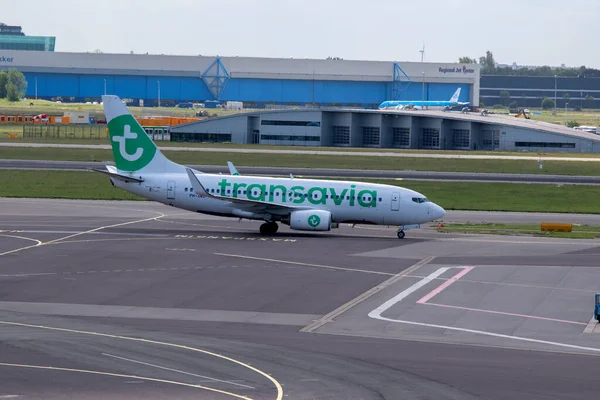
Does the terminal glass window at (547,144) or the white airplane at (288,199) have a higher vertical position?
the terminal glass window at (547,144)

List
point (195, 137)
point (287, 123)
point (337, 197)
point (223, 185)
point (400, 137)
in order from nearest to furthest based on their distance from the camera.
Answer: point (337, 197), point (223, 185), point (195, 137), point (287, 123), point (400, 137)

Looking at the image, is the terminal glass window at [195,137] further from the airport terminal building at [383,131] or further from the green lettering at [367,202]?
the green lettering at [367,202]

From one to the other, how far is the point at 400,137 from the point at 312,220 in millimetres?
103914

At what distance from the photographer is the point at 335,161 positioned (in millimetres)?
122062

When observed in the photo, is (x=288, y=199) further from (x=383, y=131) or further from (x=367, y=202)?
(x=383, y=131)

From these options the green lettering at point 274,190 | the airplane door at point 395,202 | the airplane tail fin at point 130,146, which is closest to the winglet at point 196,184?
the airplane tail fin at point 130,146

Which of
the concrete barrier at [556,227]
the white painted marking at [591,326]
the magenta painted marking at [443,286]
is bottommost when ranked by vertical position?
the white painted marking at [591,326]

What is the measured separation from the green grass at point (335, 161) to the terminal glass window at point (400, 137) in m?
30.5

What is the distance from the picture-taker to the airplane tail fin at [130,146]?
65.1m

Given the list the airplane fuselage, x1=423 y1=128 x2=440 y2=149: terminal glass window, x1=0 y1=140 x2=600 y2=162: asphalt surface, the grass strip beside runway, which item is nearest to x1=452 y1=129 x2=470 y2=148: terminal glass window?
x1=423 y1=128 x2=440 y2=149: terminal glass window

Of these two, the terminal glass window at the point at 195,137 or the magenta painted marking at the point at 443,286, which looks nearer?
the magenta painted marking at the point at 443,286

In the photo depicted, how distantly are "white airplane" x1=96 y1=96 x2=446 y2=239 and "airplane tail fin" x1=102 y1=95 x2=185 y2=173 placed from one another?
0.36m

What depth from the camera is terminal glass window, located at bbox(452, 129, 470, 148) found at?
527 feet

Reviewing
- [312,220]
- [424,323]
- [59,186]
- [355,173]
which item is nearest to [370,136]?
[355,173]
